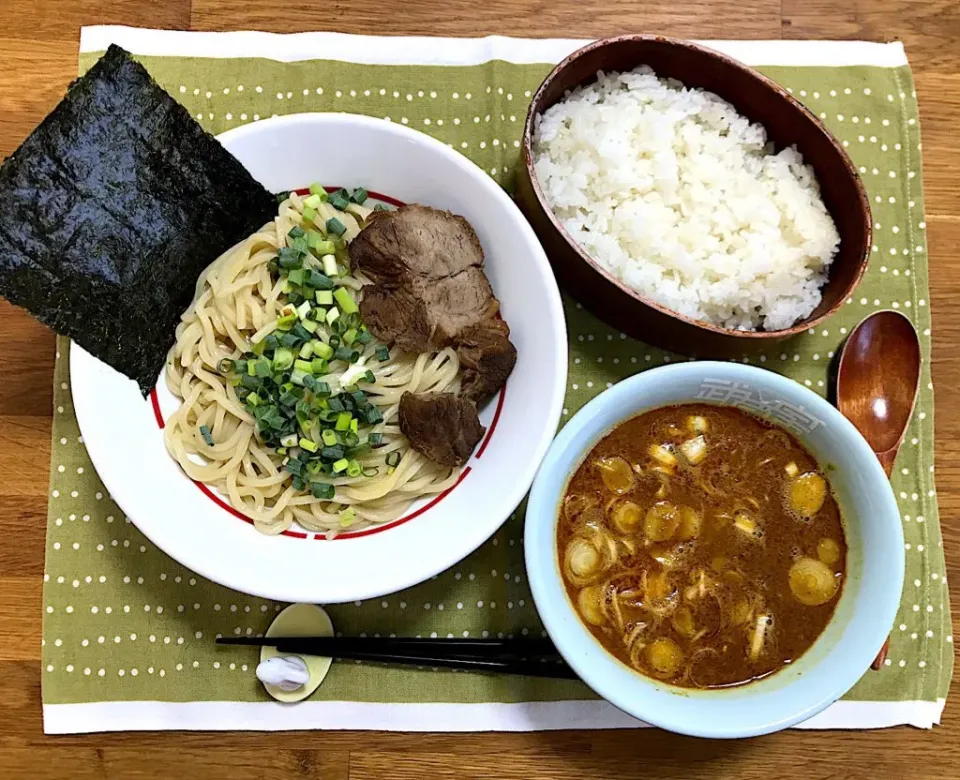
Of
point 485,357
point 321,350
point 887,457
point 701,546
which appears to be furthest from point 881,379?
point 321,350

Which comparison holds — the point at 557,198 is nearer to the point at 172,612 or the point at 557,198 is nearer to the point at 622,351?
the point at 622,351

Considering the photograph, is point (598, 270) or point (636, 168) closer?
point (598, 270)

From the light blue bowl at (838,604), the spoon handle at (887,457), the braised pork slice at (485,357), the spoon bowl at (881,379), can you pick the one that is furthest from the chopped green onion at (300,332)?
the spoon handle at (887,457)

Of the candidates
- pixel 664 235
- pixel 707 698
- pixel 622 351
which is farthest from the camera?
pixel 622 351

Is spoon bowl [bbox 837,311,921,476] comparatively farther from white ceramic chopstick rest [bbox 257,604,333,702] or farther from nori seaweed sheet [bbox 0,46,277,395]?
nori seaweed sheet [bbox 0,46,277,395]

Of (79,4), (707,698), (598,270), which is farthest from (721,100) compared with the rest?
(79,4)

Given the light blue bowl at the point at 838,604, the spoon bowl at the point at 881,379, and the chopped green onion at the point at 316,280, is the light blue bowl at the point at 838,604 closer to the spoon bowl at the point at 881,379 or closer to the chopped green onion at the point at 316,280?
the spoon bowl at the point at 881,379

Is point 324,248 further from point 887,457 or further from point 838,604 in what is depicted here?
point 887,457
